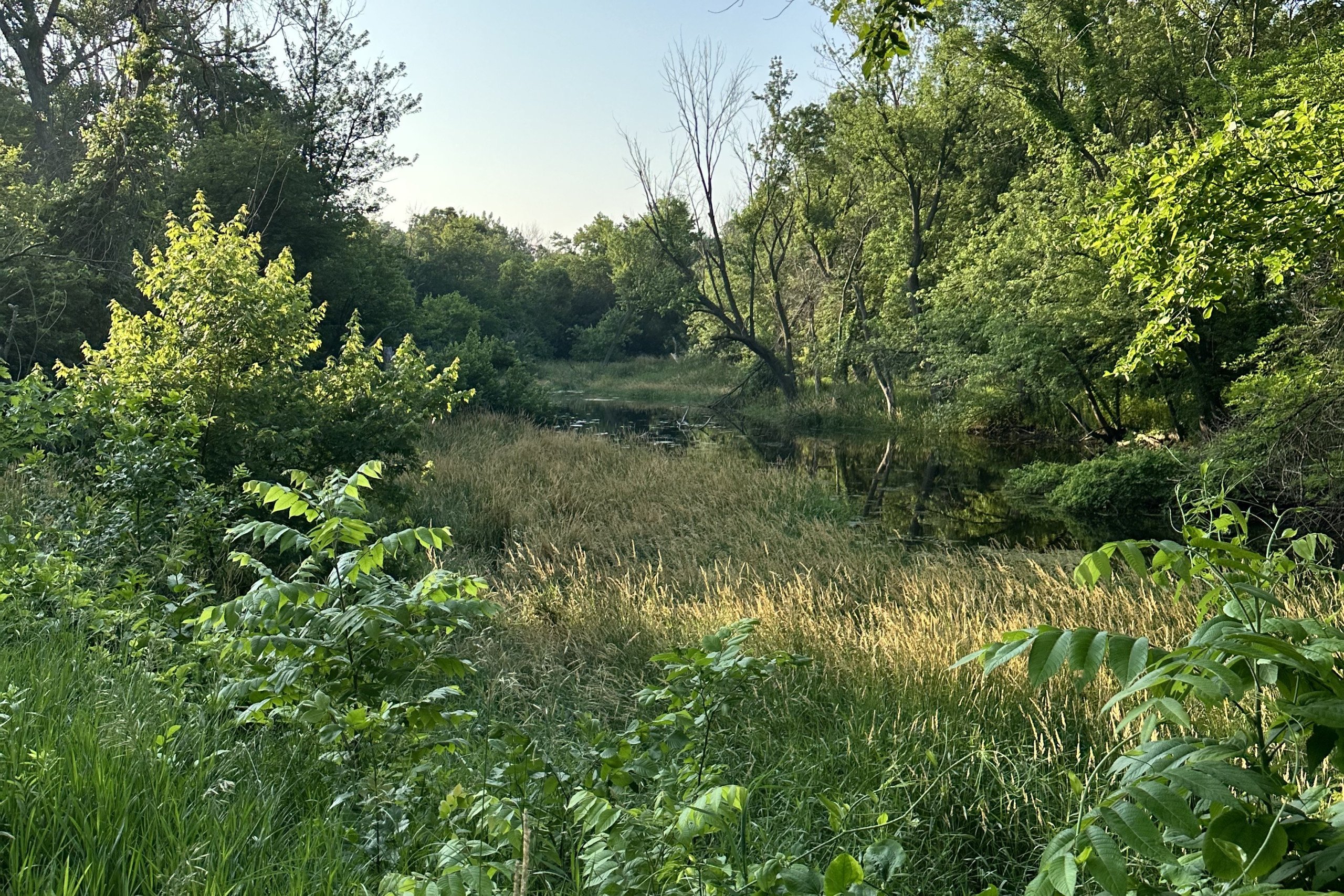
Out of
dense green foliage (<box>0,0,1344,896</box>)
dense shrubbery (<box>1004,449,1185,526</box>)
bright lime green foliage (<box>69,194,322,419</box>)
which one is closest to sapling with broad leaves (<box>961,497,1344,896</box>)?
dense green foliage (<box>0,0,1344,896</box>)

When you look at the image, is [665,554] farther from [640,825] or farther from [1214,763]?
[1214,763]

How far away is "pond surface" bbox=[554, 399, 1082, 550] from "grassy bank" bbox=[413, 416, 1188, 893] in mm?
1818

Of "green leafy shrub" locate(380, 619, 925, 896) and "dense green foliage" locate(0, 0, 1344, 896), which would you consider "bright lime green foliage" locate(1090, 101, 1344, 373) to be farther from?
"green leafy shrub" locate(380, 619, 925, 896)

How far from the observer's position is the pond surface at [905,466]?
42.5ft

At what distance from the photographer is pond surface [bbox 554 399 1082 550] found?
42.5 ft

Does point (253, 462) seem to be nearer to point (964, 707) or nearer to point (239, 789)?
point (239, 789)

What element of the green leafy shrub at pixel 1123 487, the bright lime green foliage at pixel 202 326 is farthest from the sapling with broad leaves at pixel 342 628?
the green leafy shrub at pixel 1123 487

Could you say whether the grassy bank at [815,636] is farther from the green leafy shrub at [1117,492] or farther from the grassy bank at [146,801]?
the green leafy shrub at [1117,492]

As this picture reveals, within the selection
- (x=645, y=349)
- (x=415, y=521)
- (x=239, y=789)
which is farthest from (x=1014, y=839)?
(x=645, y=349)

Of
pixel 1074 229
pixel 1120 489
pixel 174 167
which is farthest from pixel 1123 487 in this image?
pixel 174 167

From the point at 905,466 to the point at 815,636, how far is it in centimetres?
1442

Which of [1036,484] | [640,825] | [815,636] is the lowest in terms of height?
[1036,484]

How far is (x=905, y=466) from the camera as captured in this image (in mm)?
19609

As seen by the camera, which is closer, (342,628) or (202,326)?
(342,628)
